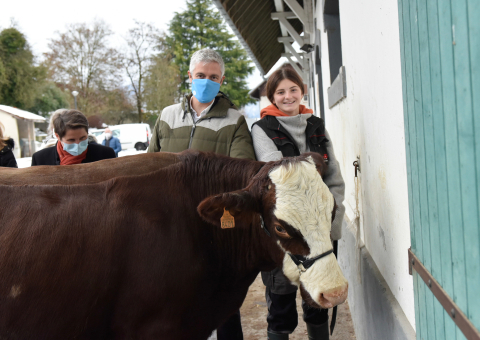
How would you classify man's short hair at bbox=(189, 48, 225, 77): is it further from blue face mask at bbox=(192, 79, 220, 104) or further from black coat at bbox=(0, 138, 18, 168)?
black coat at bbox=(0, 138, 18, 168)

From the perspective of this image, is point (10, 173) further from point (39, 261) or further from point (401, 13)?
point (401, 13)

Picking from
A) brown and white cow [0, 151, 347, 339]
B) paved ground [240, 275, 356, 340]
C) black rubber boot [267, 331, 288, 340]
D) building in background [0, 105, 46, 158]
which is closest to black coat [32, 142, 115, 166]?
brown and white cow [0, 151, 347, 339]

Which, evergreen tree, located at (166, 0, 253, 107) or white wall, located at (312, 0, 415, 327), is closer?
white wall, located at (312, 0, 415, 327)

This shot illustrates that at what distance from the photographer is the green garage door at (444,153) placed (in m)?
1.09

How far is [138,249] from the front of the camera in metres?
2.32

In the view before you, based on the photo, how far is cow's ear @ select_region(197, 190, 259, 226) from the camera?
230cm

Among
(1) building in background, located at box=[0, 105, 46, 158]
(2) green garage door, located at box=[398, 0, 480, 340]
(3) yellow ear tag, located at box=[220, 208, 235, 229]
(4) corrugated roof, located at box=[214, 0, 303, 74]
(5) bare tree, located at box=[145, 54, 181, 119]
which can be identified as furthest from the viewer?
(5) bare tree, located at box=[145, 54, 181, 119]

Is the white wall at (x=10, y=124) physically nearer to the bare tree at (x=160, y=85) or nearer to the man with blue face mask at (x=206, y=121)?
the bare tree at (x=160, y=85)

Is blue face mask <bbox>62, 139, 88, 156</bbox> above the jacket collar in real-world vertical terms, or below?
below

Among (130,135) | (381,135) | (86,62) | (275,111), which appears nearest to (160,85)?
(86,62)

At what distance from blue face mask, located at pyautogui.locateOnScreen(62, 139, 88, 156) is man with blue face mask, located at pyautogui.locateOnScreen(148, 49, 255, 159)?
68 cm

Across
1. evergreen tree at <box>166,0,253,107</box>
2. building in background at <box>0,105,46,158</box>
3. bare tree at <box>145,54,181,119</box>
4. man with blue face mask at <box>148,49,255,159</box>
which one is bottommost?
man with blue face mask at <box>148,49,255,159</box>

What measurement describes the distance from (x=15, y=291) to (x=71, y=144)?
1568 millimetres

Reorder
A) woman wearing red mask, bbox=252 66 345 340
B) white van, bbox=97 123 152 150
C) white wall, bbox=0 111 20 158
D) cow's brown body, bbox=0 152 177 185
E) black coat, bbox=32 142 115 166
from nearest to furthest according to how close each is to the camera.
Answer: cow's brown body, bbox=0 152 177 185 → woman wearing red mask, bbox=252 66 345 340 → black coat, bbox=32 142 115 166 → white van, bbox=97 123 152 150 → white wall, bbox=0 111 20 158
